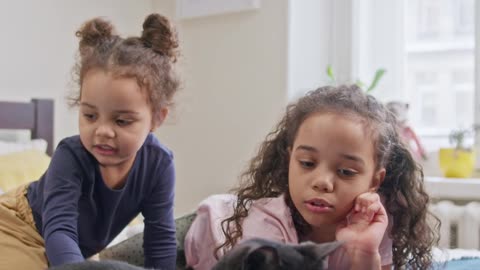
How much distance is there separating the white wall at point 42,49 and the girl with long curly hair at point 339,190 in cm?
94

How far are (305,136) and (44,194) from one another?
1.69 ft

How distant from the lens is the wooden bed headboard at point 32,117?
1.78m

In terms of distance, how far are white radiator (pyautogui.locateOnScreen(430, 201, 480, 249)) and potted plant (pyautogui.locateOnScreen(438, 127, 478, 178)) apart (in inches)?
5.4

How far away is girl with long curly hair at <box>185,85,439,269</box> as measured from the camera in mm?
957

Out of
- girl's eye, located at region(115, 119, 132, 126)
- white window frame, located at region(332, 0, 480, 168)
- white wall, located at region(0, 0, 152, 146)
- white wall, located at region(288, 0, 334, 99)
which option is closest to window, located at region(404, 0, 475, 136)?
white window frame, located at region(332, 0, 480, 168)

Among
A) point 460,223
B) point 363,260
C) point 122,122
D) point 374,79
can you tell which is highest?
point 374,79

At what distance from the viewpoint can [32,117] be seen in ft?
6.11

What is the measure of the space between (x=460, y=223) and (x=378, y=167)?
92 centimetres

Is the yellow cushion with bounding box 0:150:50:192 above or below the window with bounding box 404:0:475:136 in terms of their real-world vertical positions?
below

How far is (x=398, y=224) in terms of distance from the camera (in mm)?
1134

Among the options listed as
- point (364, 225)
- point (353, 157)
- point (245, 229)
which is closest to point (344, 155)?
point (353, 157)

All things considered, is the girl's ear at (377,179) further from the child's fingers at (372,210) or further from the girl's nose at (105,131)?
the girl's nose at (105,131)

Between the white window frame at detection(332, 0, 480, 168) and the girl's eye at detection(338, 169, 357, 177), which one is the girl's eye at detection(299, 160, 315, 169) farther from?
the white window frame at detection(332, 0, 480, 168)

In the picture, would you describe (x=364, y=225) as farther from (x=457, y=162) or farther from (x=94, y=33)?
(x=457, y=162)
